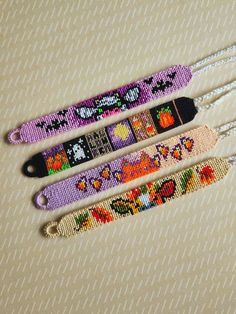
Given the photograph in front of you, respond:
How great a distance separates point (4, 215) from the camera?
127 centimetres

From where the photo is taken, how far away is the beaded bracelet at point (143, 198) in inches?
49.8

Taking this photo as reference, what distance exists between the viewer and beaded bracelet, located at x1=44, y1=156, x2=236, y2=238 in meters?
1.27

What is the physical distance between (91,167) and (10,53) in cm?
41

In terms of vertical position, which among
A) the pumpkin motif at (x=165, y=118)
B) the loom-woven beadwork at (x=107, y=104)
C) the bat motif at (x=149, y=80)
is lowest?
the pumpkin motif at (x=165, y=118)

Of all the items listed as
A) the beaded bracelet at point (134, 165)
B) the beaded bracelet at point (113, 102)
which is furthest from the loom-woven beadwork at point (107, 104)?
the beaded bracelet at point (134, 165)

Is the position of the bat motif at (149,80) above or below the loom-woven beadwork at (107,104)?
above

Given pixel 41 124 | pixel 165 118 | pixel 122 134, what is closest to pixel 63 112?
pixel 41 124

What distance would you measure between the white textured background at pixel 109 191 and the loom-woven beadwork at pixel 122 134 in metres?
0.03

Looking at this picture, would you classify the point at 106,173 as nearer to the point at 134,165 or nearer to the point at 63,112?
the point at 134,165

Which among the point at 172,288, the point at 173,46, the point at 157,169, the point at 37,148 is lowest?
the point at 172,288

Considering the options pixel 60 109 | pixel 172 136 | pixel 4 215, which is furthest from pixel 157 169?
pixel 4 215

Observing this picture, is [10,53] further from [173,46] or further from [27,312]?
[27,312]

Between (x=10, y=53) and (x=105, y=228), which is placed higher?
(x=10, y=53)

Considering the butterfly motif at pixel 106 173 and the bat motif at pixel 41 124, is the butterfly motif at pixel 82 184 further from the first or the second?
the bat motif at pixel 41 124
